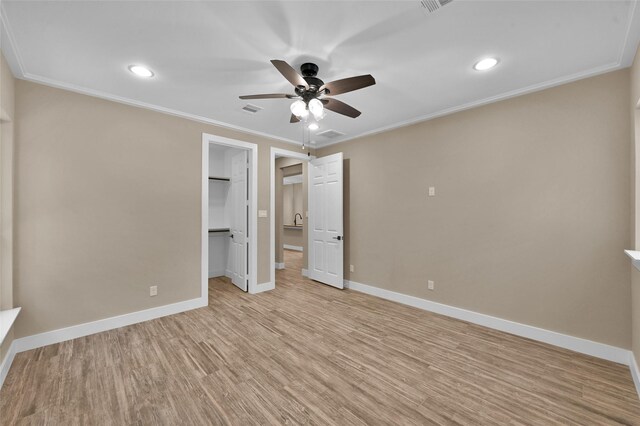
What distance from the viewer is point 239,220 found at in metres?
4.86

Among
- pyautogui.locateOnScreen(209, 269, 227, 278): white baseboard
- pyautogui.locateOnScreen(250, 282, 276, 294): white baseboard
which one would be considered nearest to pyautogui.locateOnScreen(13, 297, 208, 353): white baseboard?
pyautogui.locateOnScreen(250, 282, 276, 294): white baseboard

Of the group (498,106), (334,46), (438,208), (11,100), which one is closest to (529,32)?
(498,106)

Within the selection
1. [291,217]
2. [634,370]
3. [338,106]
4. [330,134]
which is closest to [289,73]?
[338,106]

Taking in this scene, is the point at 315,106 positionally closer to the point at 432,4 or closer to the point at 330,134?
the point at 432,4

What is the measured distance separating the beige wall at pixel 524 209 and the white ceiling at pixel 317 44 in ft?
1.28

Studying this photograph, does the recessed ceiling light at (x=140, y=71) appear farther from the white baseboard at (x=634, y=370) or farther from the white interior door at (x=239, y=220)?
the white baseboard at (x=634, y=370)

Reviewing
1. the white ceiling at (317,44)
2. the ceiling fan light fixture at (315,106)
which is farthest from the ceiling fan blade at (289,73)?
the white ceiling at (317,44)

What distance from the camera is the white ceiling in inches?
70.5

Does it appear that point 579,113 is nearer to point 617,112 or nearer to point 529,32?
point 617,112

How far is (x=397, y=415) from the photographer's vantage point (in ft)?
5.89

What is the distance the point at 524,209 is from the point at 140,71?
4.35 metres

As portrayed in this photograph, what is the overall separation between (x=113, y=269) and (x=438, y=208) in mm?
4284

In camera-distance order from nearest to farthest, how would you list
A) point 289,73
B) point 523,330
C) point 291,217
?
point 289,73 → point 523,330 → point 291,217

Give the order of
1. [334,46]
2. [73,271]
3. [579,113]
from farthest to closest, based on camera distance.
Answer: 1. [73,271]
2. [579,113]
3. [334,46]
